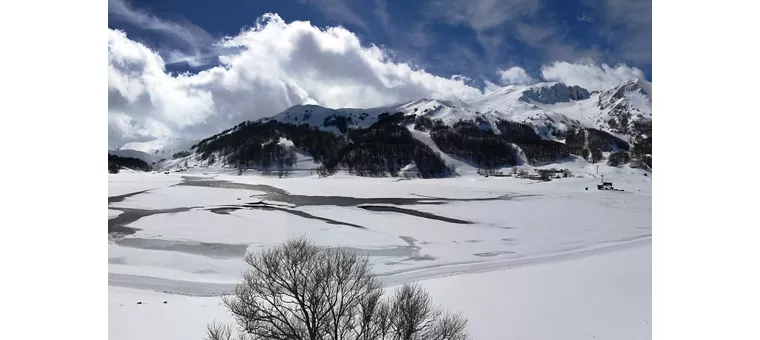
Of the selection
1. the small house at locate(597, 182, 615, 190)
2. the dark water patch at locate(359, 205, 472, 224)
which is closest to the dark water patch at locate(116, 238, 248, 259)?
the dark water patch at locate(359, 205, 472, 224)

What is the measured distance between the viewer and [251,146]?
4.73 meters

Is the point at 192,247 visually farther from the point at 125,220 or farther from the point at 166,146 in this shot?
the point at 166,146

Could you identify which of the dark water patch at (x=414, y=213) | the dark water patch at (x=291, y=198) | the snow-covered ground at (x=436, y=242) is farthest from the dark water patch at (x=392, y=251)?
the dark water patch at (x=291, y=198)

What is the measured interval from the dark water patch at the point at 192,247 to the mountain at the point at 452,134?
0.94m

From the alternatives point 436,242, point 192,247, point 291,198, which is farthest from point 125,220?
point 436,242

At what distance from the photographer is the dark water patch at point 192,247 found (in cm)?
440

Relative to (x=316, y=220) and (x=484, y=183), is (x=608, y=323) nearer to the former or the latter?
(x=484, y=183)

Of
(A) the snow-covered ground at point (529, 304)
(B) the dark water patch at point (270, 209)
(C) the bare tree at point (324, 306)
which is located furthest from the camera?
(B) the dark water patch at point (270, 209)

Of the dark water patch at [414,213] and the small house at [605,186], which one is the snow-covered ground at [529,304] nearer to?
the dark water patch at [414,213]

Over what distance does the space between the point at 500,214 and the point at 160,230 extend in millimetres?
4197

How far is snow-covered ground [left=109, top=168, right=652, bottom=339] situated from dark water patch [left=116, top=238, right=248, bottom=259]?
0.01 m

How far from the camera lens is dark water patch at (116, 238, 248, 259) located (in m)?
4.40

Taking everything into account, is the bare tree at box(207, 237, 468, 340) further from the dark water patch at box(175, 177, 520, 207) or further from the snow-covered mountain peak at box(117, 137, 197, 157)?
the snow-covered mountain peak at box(117, 137, 197, 157)
